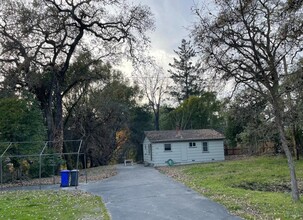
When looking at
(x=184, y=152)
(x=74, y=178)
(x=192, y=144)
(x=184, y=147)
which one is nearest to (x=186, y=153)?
(x=184, y=152)

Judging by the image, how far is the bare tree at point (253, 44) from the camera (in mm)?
9906

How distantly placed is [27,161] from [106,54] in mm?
10272

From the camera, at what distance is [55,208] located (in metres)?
9.62

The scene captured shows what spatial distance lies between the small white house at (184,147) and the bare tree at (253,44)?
1695 centimetres

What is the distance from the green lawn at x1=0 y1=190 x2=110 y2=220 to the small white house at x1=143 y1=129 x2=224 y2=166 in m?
15.5

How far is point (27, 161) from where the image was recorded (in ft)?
72.3

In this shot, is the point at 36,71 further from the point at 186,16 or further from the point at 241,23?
the point at 241,23

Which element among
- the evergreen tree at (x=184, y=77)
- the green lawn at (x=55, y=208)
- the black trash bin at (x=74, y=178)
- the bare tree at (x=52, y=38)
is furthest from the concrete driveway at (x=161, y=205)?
the evergreen tree at (x=184, y=77)

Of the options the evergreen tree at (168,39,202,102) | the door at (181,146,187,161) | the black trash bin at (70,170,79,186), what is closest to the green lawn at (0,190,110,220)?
the black trash bin at (70,170,79,186)

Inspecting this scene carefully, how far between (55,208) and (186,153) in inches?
756

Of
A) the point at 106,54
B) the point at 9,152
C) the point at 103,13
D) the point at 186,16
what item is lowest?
the point at 9,152

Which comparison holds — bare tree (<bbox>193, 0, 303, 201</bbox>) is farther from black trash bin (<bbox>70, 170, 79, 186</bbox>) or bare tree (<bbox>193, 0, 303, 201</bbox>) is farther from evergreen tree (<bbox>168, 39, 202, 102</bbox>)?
evergreen tree (<bbox>168, 39, 202, 102</bbox>)

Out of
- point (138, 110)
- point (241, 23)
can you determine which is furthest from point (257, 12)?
point (138, 110)

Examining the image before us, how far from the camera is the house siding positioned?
2722 cm
